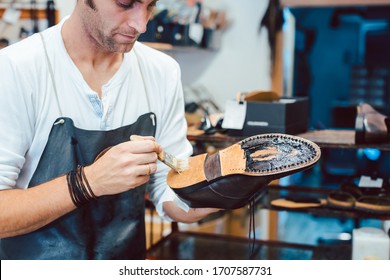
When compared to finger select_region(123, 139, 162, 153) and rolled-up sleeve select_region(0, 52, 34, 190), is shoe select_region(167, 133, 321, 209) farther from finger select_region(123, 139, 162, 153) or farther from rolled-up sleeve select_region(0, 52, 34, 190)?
rolled-up sleeve select_region(0, 52, 34, 190)

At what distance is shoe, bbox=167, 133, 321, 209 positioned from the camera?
1.03 metres

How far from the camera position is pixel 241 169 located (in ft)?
3.50

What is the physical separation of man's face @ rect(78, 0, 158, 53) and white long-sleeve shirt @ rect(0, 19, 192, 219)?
12 centimetres

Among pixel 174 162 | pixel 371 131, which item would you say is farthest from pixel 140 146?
pixel 371 131

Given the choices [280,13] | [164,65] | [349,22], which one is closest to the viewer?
[164,65]

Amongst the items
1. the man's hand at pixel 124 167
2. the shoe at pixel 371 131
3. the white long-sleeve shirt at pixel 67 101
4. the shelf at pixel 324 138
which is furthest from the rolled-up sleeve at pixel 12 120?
the shoe at pixel 371 131

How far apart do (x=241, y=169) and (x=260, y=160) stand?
0.14 feet

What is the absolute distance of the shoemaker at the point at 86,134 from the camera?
1076mm

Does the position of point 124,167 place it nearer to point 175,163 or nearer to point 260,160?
point 175,163

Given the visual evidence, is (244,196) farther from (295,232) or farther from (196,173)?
(295,232)

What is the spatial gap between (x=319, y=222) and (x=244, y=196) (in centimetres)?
342

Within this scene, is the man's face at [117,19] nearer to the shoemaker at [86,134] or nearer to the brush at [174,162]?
the shoemaker at [86,134]
